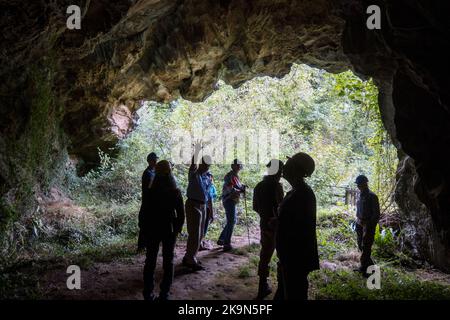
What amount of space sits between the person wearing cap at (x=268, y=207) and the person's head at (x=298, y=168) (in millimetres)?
1511

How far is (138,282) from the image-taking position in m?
5.92

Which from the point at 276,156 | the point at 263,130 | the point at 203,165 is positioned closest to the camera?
the point at 203,165

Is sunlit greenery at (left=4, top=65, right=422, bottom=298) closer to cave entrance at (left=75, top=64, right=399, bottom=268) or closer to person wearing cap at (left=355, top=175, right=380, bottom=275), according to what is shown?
cave entrance at (left=75, top=64, right=399, bottom=268)

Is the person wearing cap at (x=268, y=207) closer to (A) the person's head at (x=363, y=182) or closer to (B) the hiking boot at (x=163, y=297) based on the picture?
(B) the hiking boot at (x=163, y=297)

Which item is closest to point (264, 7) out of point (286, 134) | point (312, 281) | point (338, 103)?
point (312, 281)

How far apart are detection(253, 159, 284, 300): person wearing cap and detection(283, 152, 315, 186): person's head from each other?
59.5 inches

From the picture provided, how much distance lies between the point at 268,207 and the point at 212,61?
764cm

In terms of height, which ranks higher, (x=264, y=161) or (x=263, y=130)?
(x=263, y=130)

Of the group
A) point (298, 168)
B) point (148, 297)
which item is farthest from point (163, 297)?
point (298, 168)

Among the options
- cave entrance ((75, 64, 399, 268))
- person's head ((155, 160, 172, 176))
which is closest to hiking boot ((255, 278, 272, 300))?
person's head ((155, 160, 172, 176))

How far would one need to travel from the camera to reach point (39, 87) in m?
8.38

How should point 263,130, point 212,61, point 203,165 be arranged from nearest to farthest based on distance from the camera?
1. point 203,165
2. point 212,61
3. point 263,130

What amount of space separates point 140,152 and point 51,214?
5789 mm

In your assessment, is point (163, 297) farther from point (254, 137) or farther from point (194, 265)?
point (254, 137)
